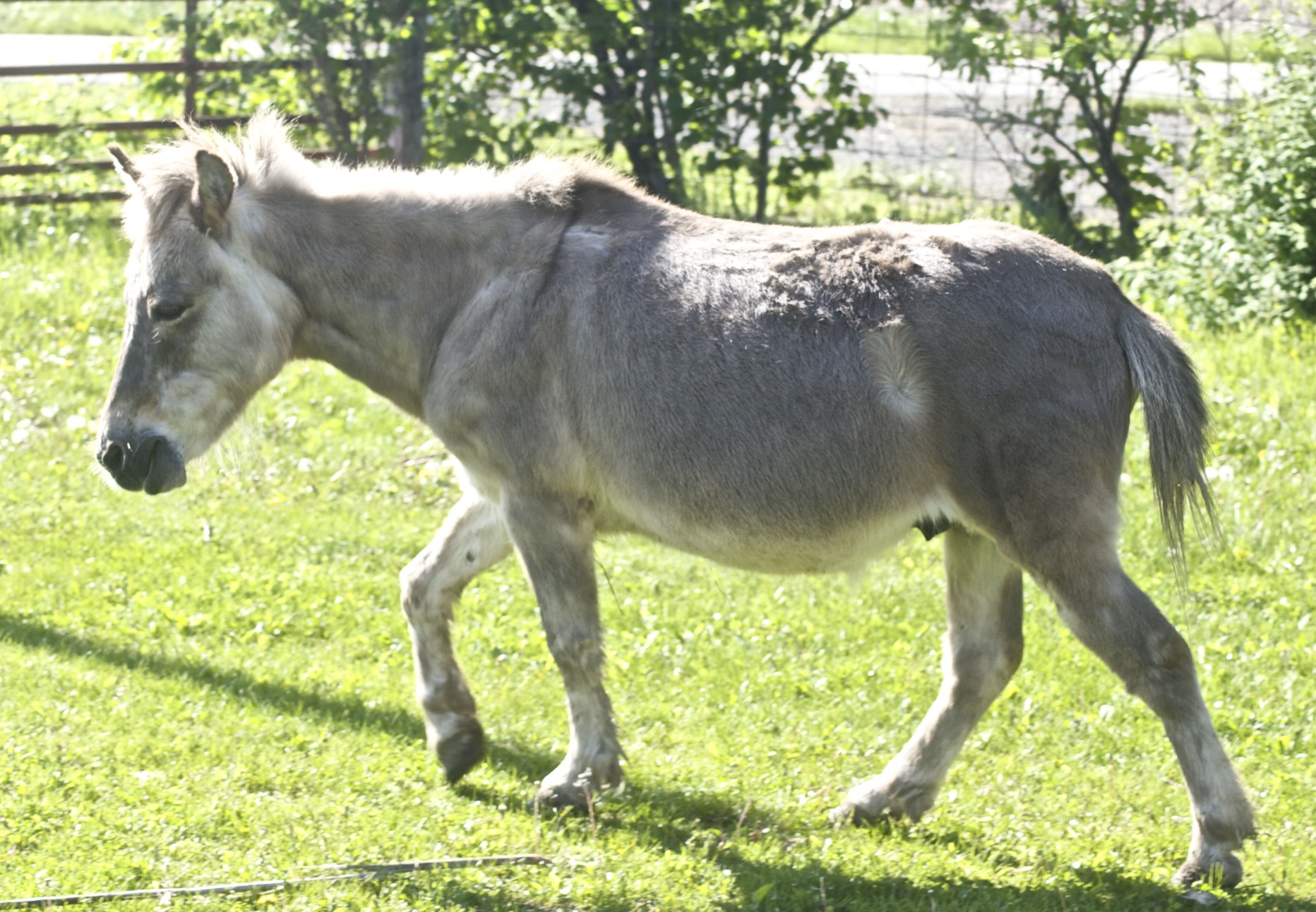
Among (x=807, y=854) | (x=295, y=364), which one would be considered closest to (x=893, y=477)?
(x=807, y=854)

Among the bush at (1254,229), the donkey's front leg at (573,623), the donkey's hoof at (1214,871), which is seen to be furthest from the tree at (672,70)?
the donkey's hoof at (1214,871)

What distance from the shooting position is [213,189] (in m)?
5.18

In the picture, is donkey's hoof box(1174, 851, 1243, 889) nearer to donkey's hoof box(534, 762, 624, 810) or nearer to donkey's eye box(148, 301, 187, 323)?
donkey's hoof box(534, 762, 624, 810)

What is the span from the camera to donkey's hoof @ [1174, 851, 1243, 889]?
4.79 m

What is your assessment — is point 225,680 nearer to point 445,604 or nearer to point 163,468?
point 445,604

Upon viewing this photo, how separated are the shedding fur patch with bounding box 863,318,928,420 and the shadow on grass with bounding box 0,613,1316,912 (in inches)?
65.0

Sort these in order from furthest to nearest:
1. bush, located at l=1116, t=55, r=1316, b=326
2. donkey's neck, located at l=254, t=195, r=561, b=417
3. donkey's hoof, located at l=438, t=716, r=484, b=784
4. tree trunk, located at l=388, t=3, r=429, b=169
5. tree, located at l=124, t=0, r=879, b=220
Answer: tree trunk, located at l=388, t=3, r=429, b=169 → tree, located at l=124, t=0, r=879, b=220 → bush, located at l=1116, t=55, r=1316, b=326 → donkey's hoof, located at l=438, t=716, r=484, b=784 → donkey's neck, located at l=254, t=195, r=561, b=417

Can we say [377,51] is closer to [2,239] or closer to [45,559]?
[2,239]

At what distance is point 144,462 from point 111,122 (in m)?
9.46

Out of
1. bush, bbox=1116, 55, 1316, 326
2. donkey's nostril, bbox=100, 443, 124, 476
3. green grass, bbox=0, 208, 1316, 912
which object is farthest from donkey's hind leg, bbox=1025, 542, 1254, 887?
bush, bbox=1116, 55, 1316, 326

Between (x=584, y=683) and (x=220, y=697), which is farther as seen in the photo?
(x=220, y=697)

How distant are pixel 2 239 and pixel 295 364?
162 inches

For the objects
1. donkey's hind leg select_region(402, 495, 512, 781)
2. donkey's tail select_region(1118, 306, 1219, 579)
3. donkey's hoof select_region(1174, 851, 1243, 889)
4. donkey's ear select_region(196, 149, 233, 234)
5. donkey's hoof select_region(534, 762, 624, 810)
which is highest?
donkey's ear select_region(196, 149, 233, 234)

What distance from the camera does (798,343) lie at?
4996 mm
